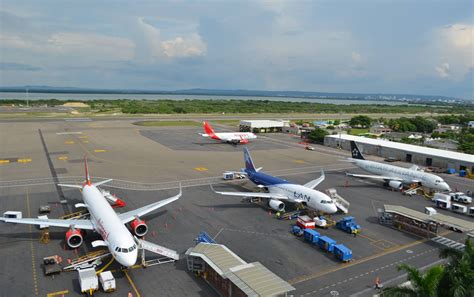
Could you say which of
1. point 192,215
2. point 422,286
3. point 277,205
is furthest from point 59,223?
point 422,286

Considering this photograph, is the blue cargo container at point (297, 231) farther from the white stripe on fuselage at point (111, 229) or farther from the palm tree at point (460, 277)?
the palm tree at point (460, 277)

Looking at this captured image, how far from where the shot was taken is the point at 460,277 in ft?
68.9

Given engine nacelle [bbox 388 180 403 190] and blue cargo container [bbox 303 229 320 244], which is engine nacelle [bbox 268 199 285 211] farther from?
engine nacelle [bbox 388 180 403 190]

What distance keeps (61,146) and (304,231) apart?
3341 inches

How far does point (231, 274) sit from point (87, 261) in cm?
1529

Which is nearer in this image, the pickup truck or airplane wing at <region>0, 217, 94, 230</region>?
airplane wing at <region>0, 217, 94, 230</region>

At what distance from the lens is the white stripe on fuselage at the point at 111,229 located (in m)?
32.1

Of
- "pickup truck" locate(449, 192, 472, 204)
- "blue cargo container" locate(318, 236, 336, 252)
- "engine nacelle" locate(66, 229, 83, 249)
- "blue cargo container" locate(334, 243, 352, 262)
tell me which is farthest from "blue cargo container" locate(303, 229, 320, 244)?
"pickup truck" locate(449, 192, 472, 204)

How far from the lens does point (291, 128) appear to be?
15250 cm

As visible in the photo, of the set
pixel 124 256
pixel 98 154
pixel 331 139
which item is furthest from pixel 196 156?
pixel 124 256

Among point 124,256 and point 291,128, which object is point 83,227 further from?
point 291,128

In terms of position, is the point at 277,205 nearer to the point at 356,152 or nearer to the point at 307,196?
the point at 307,196

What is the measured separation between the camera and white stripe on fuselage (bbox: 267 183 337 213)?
154ft

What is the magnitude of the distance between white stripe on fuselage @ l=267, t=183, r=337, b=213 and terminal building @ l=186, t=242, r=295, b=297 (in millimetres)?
17684
